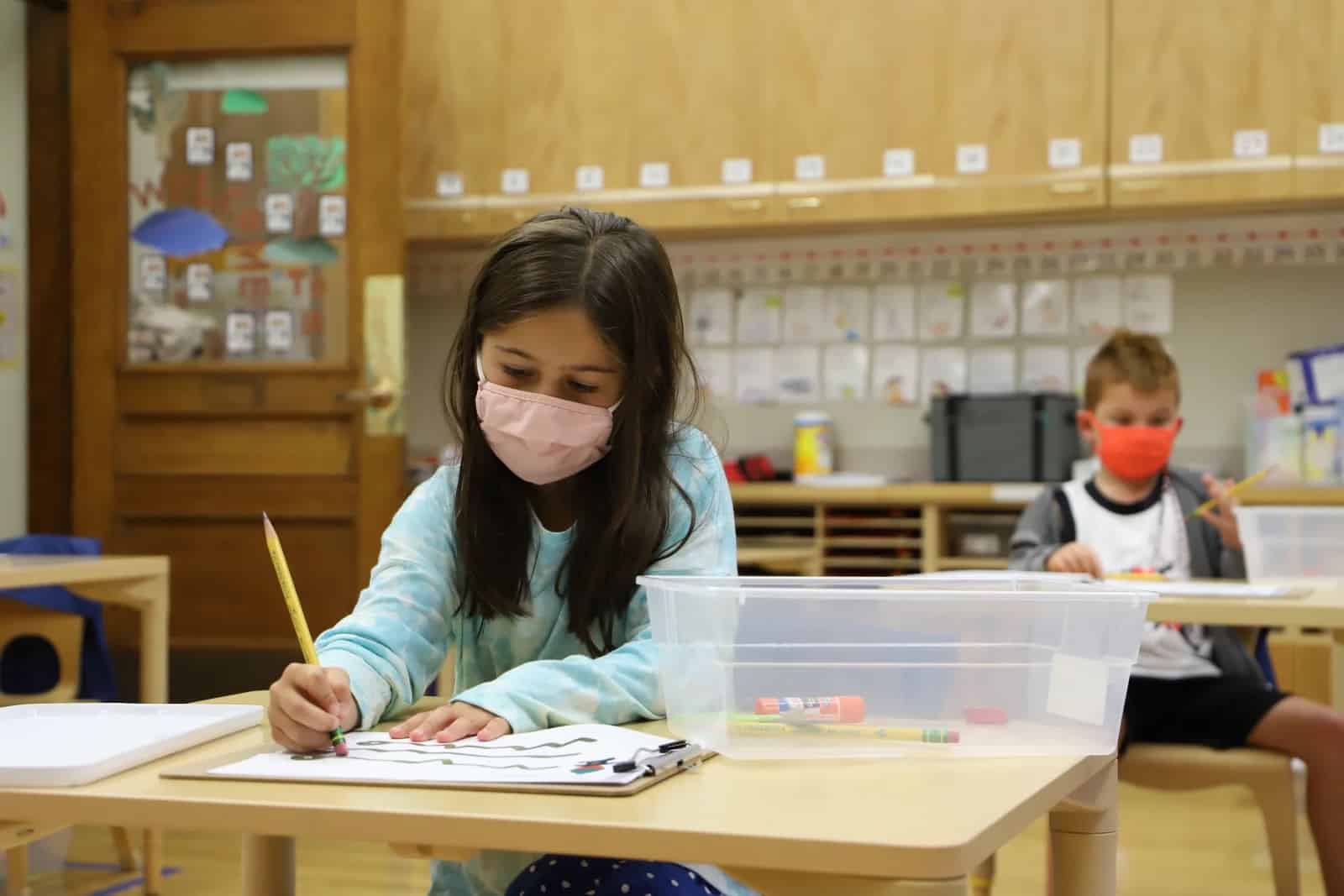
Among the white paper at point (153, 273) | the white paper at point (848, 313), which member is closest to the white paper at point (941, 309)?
the white paper at point (848, 313)

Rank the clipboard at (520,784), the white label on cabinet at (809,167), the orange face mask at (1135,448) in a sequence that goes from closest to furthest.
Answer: the clipboard at (520,784) < the orange face mask at (1135,448) < the white label on cabinet at (809,167)

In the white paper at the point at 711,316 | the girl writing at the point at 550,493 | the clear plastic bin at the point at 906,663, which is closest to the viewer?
the clear plastic bin at the point at 906,663

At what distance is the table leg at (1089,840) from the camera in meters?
0.98

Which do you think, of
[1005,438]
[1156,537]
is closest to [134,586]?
[1156,537]

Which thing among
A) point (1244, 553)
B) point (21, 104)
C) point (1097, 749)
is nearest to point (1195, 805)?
point (1244, 553)

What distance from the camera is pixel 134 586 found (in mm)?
2686

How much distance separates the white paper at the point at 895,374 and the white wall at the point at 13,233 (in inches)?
103

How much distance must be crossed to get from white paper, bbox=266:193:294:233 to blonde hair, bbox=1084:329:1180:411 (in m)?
2.44

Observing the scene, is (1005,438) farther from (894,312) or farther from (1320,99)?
(1320,99)

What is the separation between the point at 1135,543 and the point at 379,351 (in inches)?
86.1

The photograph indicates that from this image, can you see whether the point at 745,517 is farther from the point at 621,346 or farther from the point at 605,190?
the point at 621,346

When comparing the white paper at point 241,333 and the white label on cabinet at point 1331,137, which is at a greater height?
the white label on cabinet at point 1331,137

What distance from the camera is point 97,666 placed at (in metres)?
2.96

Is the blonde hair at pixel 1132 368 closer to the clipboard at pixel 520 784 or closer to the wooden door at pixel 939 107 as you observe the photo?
the wooden door at pixel 939 107
